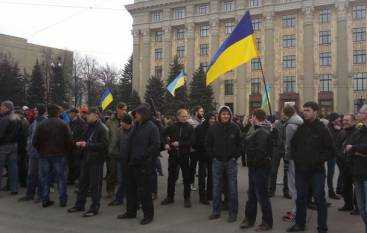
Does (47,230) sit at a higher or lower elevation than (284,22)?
lower

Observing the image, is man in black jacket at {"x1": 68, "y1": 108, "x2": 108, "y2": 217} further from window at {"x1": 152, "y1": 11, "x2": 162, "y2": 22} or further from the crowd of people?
window at {"x1": 152, "y1": 11, "x2": 162, "y2": 22}

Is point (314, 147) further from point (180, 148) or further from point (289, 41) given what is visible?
point (289, 41)

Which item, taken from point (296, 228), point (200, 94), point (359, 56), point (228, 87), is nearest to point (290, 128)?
point (296, 228)

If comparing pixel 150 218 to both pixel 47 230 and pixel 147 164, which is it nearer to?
pixel 147 164

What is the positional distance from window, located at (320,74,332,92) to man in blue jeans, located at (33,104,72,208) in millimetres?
59802

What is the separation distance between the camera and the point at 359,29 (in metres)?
63.6

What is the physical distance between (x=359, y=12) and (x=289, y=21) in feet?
32.0

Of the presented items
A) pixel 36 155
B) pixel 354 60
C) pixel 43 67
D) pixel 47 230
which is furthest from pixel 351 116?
pixel 43 67

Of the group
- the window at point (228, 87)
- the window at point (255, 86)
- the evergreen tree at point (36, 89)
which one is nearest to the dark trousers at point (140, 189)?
the evergreen tree at point (36, 89)

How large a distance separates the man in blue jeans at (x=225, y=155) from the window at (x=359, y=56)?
59.5 m

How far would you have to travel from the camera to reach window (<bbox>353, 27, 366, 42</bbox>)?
63.3 m

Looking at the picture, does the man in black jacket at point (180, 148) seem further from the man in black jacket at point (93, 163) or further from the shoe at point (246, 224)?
the shoe at point (246, 224)

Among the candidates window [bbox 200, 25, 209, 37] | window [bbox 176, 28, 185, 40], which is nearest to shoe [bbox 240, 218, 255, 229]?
window [bbox 200, 25, 209, 37]

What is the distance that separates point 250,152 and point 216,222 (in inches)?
59.4
